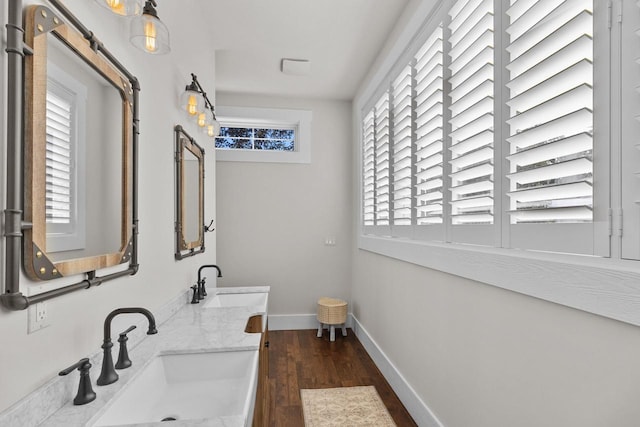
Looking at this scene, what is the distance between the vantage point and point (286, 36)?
2801 mm

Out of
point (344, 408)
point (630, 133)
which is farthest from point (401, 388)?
point (630, 133)

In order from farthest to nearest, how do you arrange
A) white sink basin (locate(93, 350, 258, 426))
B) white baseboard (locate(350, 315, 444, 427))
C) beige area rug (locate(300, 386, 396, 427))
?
beige area rug (locate(300, 386, 396, 427)), white baseboard (locate(350, 315, 444, 427)), white sink basin (locate(93, 350, 258, 426))

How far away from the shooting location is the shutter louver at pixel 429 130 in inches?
74.7

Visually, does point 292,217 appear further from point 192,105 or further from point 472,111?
point 472,111

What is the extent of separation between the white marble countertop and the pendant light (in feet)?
3.79

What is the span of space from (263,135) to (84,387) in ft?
11.4

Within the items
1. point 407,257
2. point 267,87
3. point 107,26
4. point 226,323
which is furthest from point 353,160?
point 107,26

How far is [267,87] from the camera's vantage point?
3799 mm

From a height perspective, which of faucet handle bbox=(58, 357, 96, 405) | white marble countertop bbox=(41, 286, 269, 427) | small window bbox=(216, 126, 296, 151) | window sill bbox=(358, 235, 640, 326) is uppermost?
small window bbox=(216, 126, 296, 151)

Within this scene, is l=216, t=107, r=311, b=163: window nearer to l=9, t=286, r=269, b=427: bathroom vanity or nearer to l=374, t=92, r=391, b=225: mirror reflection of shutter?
l=374, t=92, r=391, b=225: mirror reflection of shutter

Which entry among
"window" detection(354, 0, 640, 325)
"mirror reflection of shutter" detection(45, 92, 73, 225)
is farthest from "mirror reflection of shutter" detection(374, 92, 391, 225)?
"mirror reflection of shutter" detection(45, 92, 73, 225)

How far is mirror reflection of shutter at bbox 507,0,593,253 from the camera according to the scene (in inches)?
39.6

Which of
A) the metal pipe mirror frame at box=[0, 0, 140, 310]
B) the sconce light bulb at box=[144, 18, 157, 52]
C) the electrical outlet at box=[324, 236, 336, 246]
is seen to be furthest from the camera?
the electrical outlet at box=[324, 236, 336, 246]

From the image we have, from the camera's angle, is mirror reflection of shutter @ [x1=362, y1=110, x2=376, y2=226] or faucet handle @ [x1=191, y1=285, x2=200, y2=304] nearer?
faucet handle @ [x1=191, y1=285, x2=200, y2=304]
